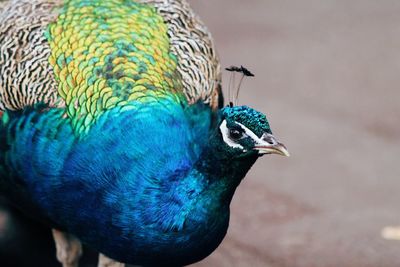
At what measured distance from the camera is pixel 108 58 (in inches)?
136

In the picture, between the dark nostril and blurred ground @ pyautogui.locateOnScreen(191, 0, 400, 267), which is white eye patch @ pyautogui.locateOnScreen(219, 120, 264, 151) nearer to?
the dark nostril

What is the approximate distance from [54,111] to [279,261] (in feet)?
5.12

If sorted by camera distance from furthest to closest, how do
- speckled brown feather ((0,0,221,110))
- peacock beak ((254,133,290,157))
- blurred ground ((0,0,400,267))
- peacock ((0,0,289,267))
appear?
blurred ground ((0,0,400,267)), speckled brown feather ((0,0,221,110)), peacock ((0,0,289,267)), peacock beak ((254,133,290,157))

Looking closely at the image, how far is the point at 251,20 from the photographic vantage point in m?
7.45

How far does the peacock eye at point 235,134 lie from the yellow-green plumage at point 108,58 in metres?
0.56

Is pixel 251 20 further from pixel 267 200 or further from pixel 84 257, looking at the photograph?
pixel 84 257

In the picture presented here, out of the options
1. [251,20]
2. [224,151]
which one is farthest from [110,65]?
[251,20]

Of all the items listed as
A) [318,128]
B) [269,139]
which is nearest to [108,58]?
[269,139]

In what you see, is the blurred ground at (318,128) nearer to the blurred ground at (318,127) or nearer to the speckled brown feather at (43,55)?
the blurred ground at (318,127)

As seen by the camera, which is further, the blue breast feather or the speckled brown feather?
the speckled brown feather

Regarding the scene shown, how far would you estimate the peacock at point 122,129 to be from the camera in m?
3.03

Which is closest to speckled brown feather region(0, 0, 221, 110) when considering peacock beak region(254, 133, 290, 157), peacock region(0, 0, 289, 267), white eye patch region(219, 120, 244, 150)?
peacock region(0, 0, 289, 267)

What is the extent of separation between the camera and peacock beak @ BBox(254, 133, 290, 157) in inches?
109

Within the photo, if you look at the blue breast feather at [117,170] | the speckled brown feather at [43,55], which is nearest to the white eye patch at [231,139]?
the blue breast feather at [117,170]
